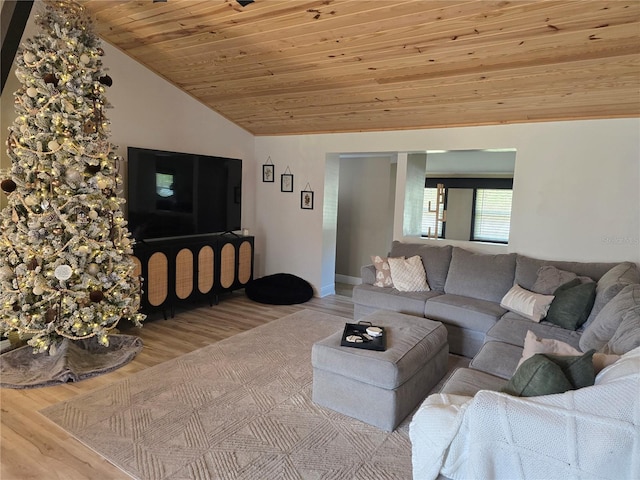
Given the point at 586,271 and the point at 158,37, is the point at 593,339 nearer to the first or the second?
the point at 586,271

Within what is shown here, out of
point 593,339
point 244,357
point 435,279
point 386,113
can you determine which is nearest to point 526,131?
point 386,113

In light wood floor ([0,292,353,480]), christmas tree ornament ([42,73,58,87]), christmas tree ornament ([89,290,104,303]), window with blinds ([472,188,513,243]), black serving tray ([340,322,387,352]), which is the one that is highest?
christmas tree ornament ([42,73,58,87])

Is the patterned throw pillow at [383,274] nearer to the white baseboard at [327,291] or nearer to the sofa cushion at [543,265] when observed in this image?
the sofa cushion at [543,265]

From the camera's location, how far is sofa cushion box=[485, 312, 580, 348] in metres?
3.02

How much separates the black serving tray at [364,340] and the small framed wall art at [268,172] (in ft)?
11.7

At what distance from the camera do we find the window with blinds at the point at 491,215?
234 inches

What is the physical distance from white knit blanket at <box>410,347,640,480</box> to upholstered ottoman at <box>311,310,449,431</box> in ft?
2.75

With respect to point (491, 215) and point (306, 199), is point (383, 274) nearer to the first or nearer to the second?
point (306, 199)

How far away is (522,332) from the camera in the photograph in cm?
312

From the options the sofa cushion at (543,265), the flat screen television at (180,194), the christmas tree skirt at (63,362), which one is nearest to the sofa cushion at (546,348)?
the sofa cushion at (543,265)

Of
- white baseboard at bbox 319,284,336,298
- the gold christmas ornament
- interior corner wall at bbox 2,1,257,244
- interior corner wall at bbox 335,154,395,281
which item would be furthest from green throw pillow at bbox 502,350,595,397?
interior corner wall at bbox 335,154,395,281

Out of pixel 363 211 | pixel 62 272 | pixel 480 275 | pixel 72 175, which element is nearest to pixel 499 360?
pixel 480 275

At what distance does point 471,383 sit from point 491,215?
4308 mm

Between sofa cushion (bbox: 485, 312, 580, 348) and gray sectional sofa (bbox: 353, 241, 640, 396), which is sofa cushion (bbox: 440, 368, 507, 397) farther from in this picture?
sofa cushion (bbox: 485, 312, 580, 348)
